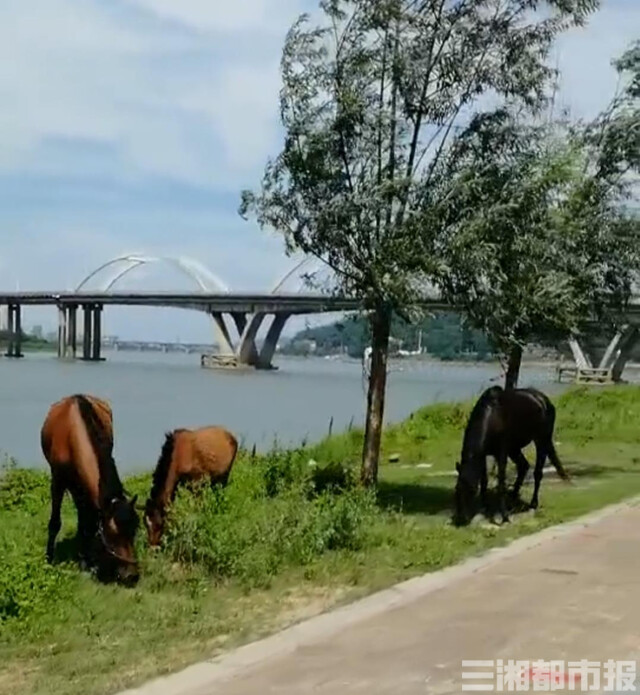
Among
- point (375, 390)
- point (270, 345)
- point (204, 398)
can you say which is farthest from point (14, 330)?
point (375, 390)

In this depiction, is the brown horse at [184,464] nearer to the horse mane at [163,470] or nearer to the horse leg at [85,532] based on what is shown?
the horse mane at [163,470]

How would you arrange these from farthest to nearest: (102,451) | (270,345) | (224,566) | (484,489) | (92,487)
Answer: (270,345), (484,489), (102,451), (92,487), (224,566)

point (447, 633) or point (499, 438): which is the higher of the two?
point (499, 438)

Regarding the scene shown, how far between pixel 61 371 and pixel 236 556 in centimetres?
6274

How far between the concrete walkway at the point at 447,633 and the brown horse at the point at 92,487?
1.86m

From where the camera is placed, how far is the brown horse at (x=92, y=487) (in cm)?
909

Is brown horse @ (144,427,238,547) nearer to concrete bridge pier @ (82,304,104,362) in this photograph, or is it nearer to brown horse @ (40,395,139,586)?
brown horse @ (40,395,139,586)

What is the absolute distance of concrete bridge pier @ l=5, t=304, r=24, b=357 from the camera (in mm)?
85938

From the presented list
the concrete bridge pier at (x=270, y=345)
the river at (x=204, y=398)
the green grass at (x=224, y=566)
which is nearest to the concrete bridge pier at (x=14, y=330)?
the river at (x=204, y=398)

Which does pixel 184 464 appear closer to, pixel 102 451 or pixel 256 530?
pixel 256 530

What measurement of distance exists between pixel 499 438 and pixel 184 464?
331 centimetres

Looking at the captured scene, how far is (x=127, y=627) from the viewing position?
7816mm

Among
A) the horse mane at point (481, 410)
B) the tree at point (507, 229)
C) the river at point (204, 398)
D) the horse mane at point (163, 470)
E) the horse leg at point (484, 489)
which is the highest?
the tree at point (507, 229)

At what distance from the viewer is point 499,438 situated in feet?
41.8
